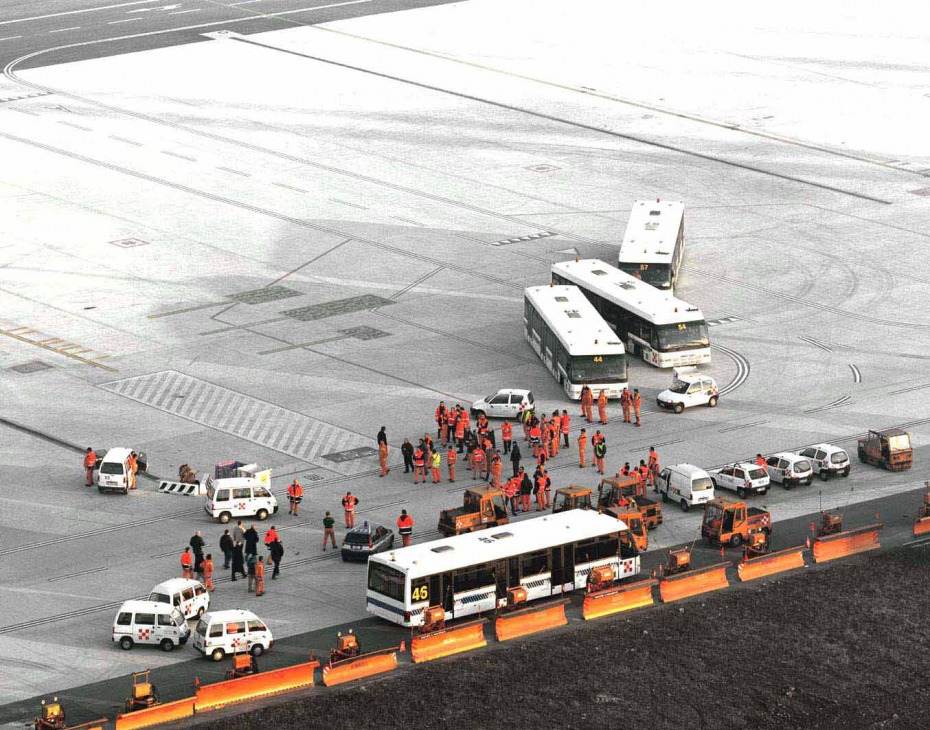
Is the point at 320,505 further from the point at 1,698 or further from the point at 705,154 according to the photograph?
the point at 705,154

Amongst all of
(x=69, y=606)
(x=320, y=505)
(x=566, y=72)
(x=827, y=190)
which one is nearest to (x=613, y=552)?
(x=320, y=505)

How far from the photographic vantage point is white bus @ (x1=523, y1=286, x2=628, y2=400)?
3236 inches

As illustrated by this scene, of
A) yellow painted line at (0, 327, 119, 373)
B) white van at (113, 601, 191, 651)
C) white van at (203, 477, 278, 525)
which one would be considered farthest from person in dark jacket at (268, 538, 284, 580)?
yellow painted line at (0, 327, 119, 373)

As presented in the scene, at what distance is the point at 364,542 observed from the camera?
6400 centimetres

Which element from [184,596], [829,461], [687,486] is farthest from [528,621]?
[829,461]

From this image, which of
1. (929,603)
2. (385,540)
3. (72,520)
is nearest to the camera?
(929,603)

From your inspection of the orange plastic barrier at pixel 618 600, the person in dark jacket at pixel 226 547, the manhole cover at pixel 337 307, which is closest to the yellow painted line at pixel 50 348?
the manhole cover at pixel 337 307

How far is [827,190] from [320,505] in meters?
60.4

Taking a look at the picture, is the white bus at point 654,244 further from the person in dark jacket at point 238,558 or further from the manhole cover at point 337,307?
the person in dark jacket at point 238,558

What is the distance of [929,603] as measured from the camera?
59.4 metres

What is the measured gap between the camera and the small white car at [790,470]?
7100cm

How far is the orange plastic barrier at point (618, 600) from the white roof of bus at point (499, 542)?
Result: 231 cm

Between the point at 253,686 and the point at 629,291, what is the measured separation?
4237cm

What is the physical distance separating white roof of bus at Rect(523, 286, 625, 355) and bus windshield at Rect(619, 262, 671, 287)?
5190 mm
